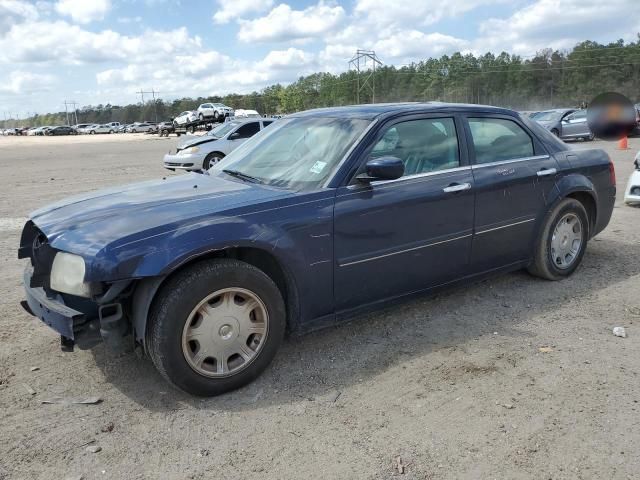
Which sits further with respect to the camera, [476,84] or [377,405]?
[476,84]

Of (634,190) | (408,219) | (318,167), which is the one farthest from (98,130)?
(408,219)

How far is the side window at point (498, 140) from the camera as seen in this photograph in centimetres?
429

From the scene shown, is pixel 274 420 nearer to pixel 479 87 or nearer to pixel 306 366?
pixel 306 366

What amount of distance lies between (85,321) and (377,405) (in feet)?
5.52

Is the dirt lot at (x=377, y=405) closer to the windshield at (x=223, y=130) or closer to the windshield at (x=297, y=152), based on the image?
the windshield at (x=297, y=152)

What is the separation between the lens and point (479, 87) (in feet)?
231

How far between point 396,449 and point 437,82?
82255 millimetres

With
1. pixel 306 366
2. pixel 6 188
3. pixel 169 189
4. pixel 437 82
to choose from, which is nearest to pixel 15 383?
pixel 169 189

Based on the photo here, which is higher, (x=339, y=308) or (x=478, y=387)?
(x=339, y=308)

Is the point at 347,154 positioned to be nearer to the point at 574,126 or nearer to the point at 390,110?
the point at 390,110

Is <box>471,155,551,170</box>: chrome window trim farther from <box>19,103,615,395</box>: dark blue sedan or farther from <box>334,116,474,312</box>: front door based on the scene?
<box>334,116,474,312</box>: front door

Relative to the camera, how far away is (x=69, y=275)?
9.50 feet

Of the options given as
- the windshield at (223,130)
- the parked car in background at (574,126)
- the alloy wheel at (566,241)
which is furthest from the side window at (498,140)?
the parked car in background at (574,126)

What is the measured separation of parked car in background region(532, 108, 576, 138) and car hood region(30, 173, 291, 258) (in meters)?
21.0
